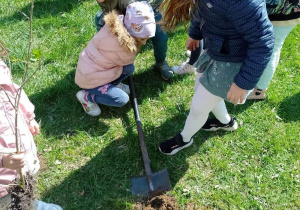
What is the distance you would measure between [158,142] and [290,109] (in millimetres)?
1375

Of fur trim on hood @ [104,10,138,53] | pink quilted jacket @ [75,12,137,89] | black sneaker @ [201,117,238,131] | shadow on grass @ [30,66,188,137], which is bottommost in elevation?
black sneaker @ [201,117,238,131]

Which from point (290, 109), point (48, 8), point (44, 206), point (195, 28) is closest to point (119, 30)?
point (195, 28)

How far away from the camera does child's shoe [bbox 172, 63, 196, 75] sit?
3.45m

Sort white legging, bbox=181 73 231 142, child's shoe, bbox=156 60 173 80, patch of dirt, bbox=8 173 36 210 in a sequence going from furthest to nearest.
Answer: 1. child's shoe, bbox=156 60 173 80
2. white legging, bbox=181 73 231 142
3. patch of dirt, bbox=8 173 36 210

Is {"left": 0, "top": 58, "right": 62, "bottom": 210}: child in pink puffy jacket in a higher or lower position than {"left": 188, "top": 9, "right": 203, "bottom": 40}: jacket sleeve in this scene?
lower

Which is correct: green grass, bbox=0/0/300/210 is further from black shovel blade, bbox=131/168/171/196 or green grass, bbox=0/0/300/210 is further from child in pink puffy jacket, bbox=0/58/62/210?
child in pink puffy jacket, bbox=0/58/62/210

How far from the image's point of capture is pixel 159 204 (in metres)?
2.44

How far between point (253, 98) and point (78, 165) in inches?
72.1

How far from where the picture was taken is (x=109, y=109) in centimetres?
320

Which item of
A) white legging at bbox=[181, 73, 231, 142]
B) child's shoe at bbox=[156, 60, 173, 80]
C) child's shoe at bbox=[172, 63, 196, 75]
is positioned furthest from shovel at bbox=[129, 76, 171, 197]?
child's shoe at bbox=[172, 63, 196, 75]

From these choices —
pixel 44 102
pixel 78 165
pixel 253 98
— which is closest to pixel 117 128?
pixel 78 165

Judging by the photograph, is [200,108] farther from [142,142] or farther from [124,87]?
[124,87]

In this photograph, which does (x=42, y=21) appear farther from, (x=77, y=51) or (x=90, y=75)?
(x=90, y=75)

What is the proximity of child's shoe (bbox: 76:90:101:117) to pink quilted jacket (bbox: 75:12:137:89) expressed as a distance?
4.2 inches
